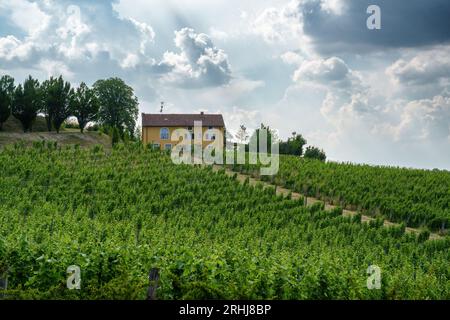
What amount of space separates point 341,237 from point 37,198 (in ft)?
50.3

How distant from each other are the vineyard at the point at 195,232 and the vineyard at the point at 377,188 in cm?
13

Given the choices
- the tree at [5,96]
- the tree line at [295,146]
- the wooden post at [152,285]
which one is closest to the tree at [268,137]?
the tree line at [295,146]

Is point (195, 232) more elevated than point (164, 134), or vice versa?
point (164, 134)

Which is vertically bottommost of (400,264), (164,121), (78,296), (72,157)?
(400,264)

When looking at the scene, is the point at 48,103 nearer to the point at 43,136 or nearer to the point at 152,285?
the point at 43,136

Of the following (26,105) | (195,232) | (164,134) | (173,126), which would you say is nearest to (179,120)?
(173,126)

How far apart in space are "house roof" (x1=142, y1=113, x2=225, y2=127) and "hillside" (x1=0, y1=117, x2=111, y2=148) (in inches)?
461

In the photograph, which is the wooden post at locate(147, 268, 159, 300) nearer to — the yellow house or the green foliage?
the green foliage

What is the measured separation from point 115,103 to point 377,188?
40729 mm

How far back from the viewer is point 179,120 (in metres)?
63.5

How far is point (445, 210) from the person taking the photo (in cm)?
3003

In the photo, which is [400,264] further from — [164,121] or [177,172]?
[164,121]

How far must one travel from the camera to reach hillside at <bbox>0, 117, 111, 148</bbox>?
4378 cm
